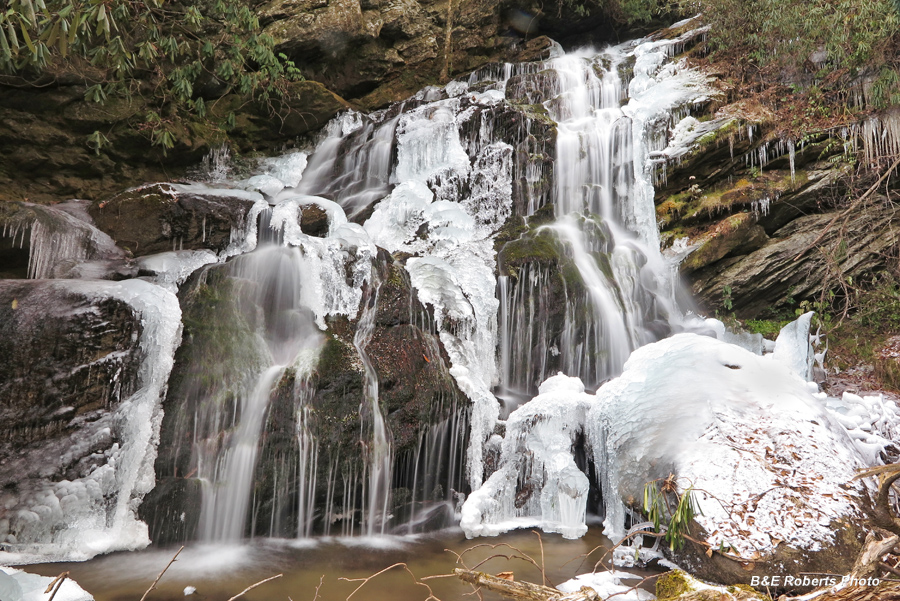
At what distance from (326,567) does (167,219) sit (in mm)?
4558

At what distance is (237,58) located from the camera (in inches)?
282

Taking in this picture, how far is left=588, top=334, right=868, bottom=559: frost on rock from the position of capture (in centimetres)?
356

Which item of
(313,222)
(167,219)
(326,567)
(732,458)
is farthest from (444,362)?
(167,219)

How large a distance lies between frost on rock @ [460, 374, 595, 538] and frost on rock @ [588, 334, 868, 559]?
0.79 ft

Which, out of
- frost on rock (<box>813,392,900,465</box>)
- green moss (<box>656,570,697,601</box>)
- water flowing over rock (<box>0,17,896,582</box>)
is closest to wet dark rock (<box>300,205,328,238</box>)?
water flowing over rock (<box>0,17,896,582</box>)

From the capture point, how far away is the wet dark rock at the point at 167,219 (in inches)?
245

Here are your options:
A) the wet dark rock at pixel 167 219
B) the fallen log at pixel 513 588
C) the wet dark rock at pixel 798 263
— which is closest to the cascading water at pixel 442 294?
the wet dark rock at pixel 167 219

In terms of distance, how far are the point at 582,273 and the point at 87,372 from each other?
5373 millimetres

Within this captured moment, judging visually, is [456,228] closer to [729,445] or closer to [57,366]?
[729,445]

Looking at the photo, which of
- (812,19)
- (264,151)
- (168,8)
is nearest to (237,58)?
(168,8)

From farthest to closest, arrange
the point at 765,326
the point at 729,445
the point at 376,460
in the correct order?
the point at 765,326 → the point at 376,460 → the point at 729,445

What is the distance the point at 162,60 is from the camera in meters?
8.35

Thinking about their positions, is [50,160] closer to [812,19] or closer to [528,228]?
[528,228]

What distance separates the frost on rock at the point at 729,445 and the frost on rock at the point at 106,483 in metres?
3.91
